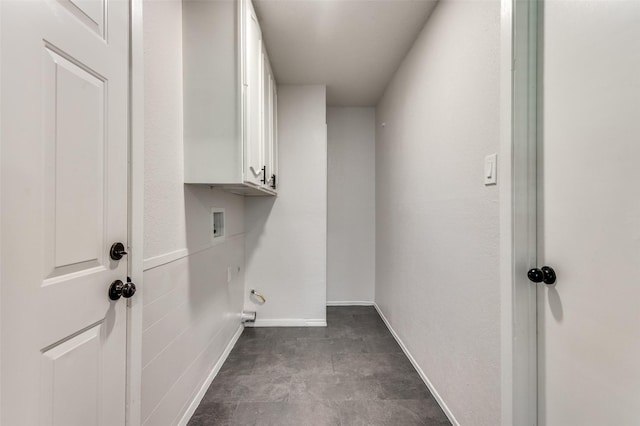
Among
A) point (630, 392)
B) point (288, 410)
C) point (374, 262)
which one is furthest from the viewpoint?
point (374, 262)

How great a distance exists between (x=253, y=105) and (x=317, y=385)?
189 cm

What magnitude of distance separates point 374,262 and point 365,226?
471 mm

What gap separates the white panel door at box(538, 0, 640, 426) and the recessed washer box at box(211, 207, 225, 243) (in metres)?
1.78

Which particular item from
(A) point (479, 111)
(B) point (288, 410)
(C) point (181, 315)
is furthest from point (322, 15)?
(B) point (288, 410)

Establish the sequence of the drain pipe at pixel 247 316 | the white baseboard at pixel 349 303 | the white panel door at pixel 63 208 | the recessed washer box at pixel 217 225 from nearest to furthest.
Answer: the white panel door at pixel 63 208
the recessed washer box at pixel 217 225
the drain pipe at pixel 247 316
the white baseboard at pixel 349 303

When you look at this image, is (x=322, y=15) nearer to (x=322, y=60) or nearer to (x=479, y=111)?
(x=322, y=60)

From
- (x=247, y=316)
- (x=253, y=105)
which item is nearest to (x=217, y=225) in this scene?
(x=253, y=105)

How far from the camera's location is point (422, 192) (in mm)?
1843

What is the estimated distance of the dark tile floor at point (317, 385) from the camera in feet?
4.84

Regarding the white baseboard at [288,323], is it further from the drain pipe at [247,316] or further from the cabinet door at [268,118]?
the cabinet door at [268,118]

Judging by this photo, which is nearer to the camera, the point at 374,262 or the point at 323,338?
the point at 323,338

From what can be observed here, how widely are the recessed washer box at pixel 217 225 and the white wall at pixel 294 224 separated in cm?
73

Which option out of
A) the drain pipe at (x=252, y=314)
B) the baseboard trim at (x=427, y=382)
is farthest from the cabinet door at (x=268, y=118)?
the baseboard trim at (x=427, y=382)

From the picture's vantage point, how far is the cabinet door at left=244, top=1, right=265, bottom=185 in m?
1.47
